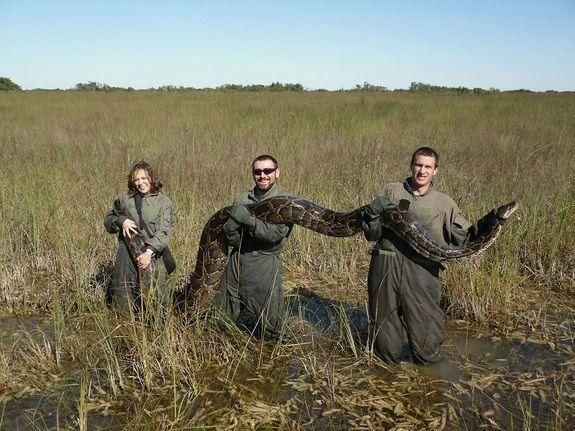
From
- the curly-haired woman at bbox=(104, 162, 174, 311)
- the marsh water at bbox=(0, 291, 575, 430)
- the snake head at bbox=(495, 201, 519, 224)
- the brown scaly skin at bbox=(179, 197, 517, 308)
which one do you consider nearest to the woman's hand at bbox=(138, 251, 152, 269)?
the curly-haired woman at bbox=(104, 162, 174, 311)

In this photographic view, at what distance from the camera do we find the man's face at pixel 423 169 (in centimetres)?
400

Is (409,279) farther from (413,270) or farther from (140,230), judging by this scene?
(140,230)

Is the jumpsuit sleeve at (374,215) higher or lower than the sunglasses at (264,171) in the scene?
Answer: lower

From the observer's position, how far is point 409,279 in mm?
4070

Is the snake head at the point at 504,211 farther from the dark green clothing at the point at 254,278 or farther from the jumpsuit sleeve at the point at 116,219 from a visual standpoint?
the jumpsuit sleeve at the point at 116,219

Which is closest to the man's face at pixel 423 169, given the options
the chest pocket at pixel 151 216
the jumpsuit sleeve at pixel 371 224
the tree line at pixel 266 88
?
the jumpsuit sleeve at pixel 371 224

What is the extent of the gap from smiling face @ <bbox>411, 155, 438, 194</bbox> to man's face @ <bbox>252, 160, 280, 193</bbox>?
130cm

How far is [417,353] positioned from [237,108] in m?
16.1

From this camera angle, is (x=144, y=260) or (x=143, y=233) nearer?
(x=144, y=260)

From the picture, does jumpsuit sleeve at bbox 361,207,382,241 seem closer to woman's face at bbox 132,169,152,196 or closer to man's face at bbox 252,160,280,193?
man's face at bbox 252,160,280,193

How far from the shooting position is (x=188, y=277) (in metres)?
5.90

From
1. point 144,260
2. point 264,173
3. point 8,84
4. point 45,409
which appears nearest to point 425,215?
point 264,173

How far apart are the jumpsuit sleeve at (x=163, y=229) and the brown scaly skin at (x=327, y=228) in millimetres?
411

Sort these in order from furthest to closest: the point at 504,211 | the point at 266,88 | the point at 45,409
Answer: the point at 266,88 < the point at 504,211 < the point at 45,409
